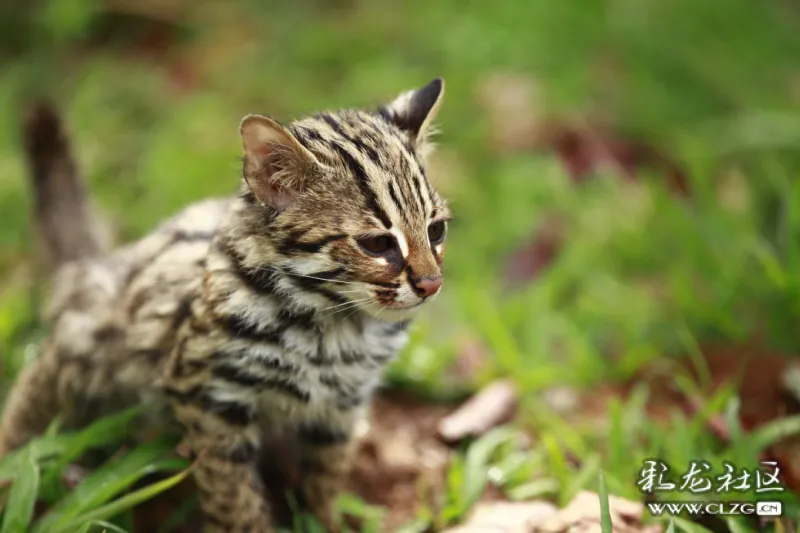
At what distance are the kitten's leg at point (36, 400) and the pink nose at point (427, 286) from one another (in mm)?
1754

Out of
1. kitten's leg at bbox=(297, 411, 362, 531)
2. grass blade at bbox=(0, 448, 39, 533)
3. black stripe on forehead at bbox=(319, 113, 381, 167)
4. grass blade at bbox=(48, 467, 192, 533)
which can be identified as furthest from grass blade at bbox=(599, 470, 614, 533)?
grass blade at bbox=(0, 448, 39, 533)

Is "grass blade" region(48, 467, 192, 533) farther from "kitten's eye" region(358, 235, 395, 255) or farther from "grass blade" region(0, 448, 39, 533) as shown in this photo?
"kitten's eye" region(358, 235, 395, 255)

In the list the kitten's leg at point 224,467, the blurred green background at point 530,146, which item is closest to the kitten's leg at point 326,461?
the kitten's leg at point 224,467

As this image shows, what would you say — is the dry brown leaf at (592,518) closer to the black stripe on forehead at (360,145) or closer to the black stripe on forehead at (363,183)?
the black stripe on forehead at (363,183)

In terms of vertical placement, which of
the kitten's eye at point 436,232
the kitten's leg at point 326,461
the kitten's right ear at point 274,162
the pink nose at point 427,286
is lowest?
the kitten's leg at point 326,461

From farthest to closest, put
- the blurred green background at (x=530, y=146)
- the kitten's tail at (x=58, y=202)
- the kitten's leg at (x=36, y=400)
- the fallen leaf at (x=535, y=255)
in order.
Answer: the fallen leaf at (x=535, y=255)
the blurred green background at (x=530, y=146)
the kitten's tail at (x=58, y=202)
the kitten's leg at (x=36, y=400)

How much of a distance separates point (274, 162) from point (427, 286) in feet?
2.42

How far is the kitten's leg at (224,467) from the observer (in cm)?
319

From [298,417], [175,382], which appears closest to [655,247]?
[298,417]

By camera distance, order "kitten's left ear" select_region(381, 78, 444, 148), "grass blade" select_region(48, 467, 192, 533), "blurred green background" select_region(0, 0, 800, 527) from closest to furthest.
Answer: "grass blade" select_region(48, 467, 192, 533)
"kitten's left ear" select_region(381, 78, 444, 148)
"blurred green background" select_region(0, 0, 800, 527)

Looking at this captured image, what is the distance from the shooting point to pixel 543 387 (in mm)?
4395

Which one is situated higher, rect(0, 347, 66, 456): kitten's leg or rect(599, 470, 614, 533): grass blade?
rect(0, 347, 66, 456): kitten's leg

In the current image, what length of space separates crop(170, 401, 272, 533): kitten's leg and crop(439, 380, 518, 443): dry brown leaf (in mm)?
1120

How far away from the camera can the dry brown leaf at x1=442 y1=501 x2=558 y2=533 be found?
3254 millimetres
